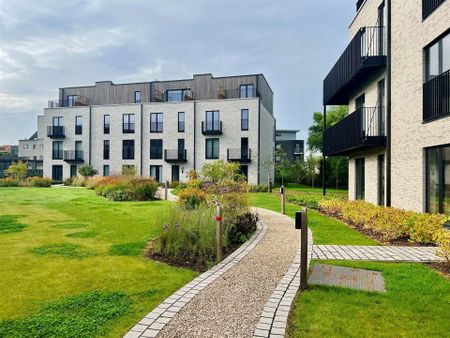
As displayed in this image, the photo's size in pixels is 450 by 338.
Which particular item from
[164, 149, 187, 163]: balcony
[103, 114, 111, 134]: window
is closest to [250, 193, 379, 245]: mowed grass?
[164, 149, 187, 163]: balcony

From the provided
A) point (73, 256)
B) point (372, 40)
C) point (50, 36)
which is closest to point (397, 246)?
point (73, 256)

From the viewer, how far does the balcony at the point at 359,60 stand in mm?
13039

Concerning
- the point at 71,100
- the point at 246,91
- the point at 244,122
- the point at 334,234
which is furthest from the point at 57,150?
the point at 334,234

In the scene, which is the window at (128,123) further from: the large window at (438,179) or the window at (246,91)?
the large window at (438,179)

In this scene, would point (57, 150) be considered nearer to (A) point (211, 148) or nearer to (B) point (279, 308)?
(A) point (211, 148)

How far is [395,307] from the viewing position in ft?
14.3

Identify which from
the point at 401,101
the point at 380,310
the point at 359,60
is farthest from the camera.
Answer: the point at 359,60

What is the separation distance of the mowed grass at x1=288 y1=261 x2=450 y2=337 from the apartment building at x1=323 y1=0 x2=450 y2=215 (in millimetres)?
5106

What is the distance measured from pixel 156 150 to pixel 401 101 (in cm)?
2970

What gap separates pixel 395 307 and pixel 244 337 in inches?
83.9

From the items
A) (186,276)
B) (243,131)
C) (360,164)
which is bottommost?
(186,276)

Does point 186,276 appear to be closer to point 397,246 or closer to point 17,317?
point 17,317

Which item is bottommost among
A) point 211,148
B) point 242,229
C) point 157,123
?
point 242,229

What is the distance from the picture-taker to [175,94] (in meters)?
39.8
